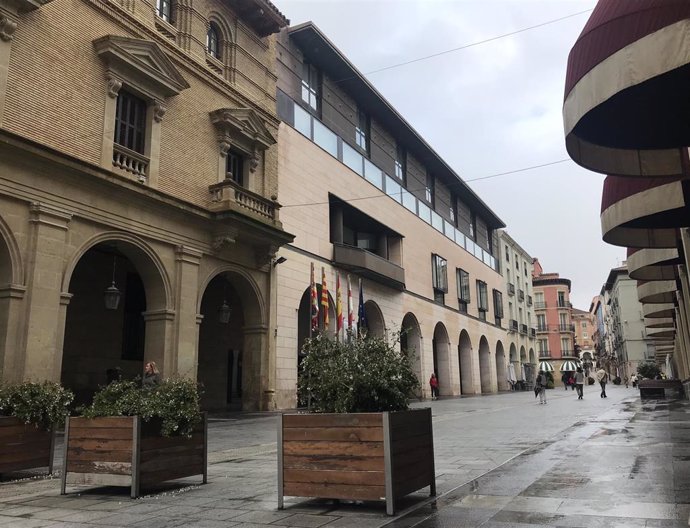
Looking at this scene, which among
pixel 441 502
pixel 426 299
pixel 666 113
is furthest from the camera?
pixel 426 299

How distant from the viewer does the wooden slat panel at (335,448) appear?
222 inches

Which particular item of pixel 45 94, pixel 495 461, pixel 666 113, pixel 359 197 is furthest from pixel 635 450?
pixel 359 197

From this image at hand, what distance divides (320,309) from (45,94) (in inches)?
577

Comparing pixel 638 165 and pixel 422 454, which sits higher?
pixel 638 165

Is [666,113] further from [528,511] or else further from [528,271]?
[528,271]

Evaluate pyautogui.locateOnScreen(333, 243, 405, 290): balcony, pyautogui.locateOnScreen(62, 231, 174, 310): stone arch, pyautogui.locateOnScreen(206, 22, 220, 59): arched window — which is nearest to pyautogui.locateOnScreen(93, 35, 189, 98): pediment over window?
pyautogui.locateOnScreen(206, 22, 220, 59): arched window

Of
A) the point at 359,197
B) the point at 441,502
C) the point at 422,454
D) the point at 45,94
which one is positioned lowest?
the point at 441,502

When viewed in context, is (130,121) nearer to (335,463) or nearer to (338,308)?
(338,308)

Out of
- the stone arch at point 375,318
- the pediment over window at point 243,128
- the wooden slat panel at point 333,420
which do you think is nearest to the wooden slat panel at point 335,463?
the wooden slat panel at point 333,420

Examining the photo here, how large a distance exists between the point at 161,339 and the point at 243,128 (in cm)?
847

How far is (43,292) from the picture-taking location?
43.8 ft

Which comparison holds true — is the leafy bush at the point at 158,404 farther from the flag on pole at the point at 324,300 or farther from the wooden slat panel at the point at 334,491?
the flag on pole at the point at 324,300

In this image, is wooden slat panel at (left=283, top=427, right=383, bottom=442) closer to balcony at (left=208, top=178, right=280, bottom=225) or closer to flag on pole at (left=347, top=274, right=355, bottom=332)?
balcony at (left=208, top=178, right=280, bottom=225)

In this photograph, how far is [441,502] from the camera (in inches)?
235
